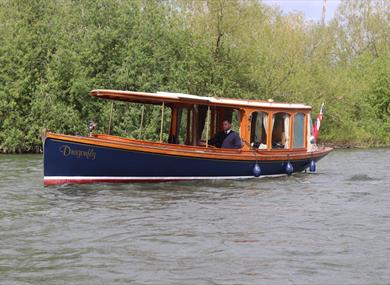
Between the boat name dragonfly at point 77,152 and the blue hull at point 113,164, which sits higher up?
the boat name dragonfly at point 77,152

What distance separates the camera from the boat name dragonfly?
652 inches

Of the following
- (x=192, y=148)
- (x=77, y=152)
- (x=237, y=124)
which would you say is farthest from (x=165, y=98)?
(x=237, y=124)

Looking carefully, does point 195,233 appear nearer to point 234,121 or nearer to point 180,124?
point 180,124

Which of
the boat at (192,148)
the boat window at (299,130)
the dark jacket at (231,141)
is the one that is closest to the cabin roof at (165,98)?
the boat at (192,148)

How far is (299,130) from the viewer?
831 inches

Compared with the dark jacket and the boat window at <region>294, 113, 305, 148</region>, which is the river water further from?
the boat window at <region>294, 113, 305, 148</region>

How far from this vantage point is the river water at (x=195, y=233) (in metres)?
8.91

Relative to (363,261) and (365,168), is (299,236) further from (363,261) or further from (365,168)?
(365,168)

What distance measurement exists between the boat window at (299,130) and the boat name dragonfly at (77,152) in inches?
272

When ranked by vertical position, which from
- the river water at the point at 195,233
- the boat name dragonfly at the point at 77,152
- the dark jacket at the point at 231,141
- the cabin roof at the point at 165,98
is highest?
the cabin roof at the point at 165,98

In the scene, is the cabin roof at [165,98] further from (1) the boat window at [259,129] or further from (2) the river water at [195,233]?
(2) the river water at [195,233]

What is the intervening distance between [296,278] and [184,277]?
1405mm

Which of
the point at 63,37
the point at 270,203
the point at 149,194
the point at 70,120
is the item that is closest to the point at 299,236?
the point at 270,203

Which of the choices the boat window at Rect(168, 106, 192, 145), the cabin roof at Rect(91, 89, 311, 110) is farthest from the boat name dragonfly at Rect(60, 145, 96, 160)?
the boat window at Rect(168, 106, 192, 145)
